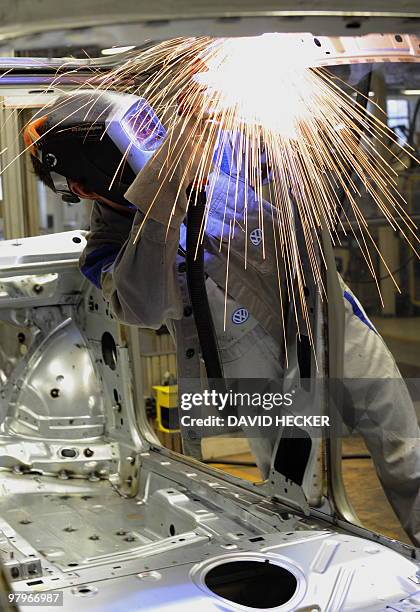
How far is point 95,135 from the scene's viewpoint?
265 cm

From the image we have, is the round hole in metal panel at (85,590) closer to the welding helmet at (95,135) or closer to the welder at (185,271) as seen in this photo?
the welder at (185,271)

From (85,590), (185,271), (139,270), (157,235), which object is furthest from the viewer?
(185,271)

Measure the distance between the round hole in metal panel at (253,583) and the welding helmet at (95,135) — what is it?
1.14 m

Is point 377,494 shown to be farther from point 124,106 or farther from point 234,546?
point 124,106

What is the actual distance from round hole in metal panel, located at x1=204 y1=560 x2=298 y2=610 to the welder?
880 millimetres

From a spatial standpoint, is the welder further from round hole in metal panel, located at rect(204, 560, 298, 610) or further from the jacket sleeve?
round hole in metal panel, located at rect(204, 560, 298, 610)

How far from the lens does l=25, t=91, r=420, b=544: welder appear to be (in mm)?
2623

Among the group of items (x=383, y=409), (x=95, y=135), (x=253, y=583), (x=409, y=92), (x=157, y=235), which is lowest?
(x=253, y=583)

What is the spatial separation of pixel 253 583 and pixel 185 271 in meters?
1.11

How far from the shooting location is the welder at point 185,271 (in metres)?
2.62

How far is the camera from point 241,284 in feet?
9.85

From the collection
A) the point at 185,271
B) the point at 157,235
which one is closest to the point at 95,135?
the point at 157,235

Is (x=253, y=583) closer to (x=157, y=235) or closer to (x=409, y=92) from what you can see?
(x=157, y=235)

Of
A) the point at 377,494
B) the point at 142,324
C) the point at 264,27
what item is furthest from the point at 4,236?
the point at 264,27
